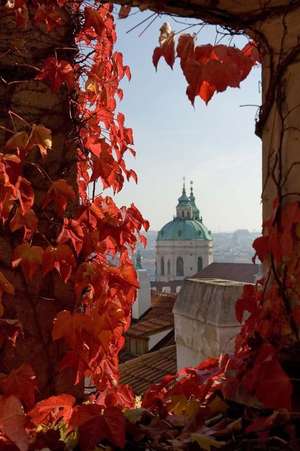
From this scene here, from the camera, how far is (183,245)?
76.8 m

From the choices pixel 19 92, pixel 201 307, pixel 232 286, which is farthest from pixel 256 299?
pixel 201 307

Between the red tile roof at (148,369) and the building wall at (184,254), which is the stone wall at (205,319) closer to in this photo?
the red tile roof at (148,369)

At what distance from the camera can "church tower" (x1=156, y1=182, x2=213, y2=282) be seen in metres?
76.4

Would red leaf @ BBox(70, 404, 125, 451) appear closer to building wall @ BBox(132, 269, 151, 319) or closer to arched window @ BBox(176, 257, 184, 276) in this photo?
building wall @ BBox(132, 269, 151, 319)

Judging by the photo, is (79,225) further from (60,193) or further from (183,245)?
(183,245)

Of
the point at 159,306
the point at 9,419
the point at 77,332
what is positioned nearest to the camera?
the point at 9,419

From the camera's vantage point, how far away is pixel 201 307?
394cm

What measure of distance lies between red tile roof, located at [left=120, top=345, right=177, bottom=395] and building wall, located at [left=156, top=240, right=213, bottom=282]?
222 feet

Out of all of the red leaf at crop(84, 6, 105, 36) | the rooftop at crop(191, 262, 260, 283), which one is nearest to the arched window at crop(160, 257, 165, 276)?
the rooftop at crop(191, 262, 260, 283)

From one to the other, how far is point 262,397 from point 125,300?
0.90 m

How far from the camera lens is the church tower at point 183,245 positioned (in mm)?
76438

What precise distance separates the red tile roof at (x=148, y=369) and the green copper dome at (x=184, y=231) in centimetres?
6841

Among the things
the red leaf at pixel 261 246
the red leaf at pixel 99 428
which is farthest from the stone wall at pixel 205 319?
the red leaf at pixel 99 428

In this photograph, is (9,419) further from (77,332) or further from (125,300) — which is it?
(125,300)
